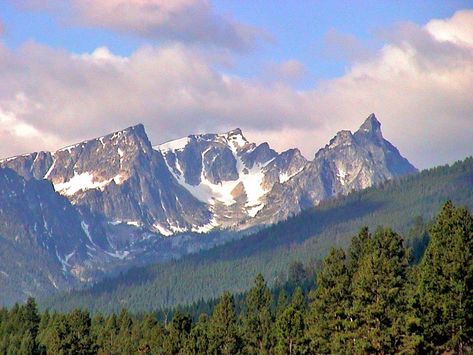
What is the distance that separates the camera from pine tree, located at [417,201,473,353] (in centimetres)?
11369

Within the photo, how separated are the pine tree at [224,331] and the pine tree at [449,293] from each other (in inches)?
2001

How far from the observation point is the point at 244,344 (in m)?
173

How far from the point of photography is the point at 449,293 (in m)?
114

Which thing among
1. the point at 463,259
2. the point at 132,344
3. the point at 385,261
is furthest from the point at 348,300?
the point at 132,344

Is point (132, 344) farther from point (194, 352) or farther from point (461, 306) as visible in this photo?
point (461, 306)

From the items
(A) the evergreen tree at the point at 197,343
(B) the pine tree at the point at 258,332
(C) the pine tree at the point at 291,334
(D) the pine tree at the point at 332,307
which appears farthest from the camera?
(B) the pine tree at the point at 258,332

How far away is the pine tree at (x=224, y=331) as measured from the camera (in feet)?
548

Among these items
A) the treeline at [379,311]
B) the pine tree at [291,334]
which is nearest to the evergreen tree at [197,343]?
the treeline at [379,311]

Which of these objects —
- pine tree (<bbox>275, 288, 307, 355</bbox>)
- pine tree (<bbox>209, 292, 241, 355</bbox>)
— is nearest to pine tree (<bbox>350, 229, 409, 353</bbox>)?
pine tree (<bbox>275, 288, 307, 355</bbox>)

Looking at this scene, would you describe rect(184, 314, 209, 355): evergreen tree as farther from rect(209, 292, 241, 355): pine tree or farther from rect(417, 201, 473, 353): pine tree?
rect(417, 201, 473, 353): pine tree

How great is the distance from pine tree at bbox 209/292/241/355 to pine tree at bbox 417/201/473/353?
50.8 m

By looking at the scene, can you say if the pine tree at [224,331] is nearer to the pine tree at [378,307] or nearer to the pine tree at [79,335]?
the pine tree at [79,335]

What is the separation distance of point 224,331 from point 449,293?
61446mm

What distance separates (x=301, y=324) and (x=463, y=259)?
36504 mm
